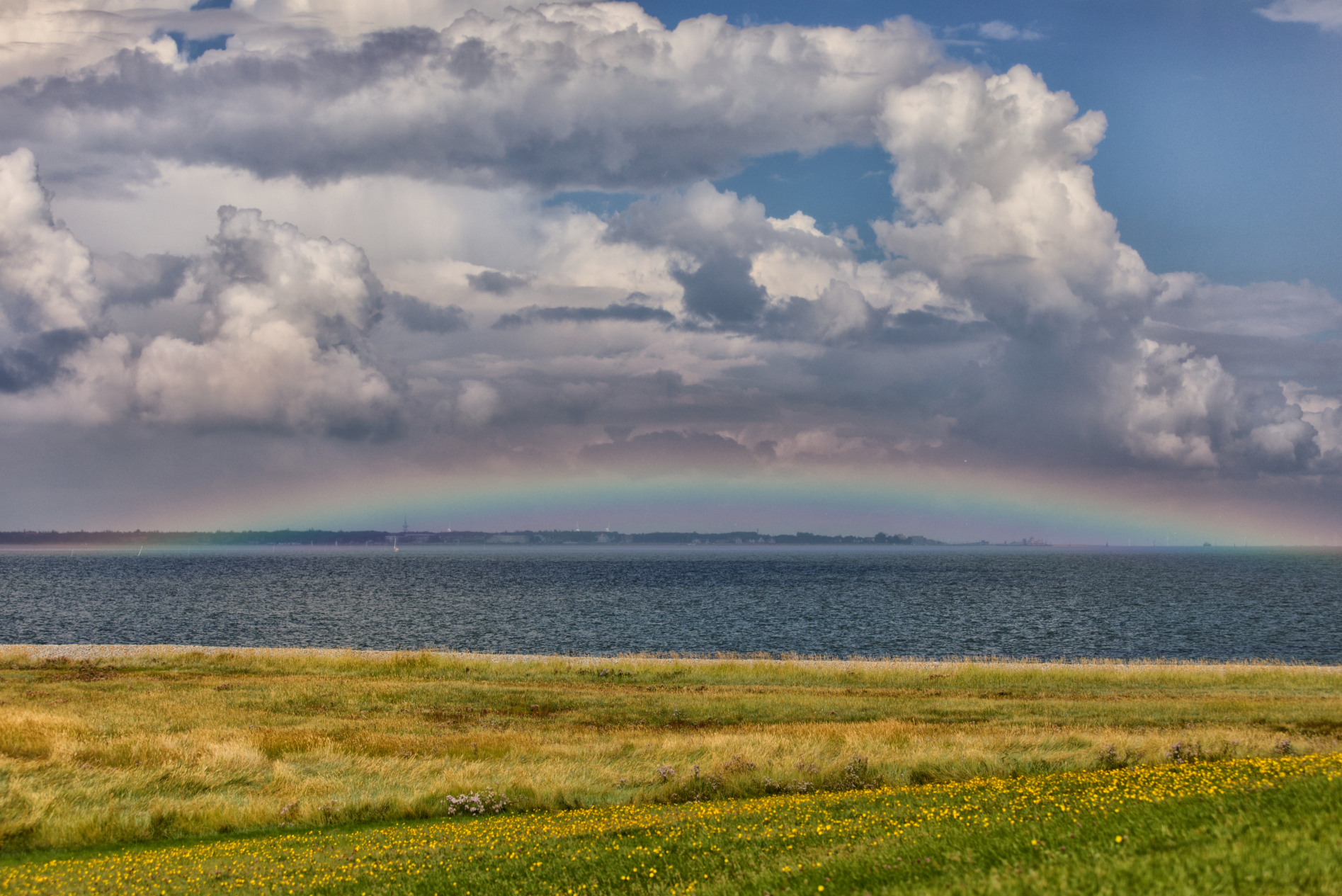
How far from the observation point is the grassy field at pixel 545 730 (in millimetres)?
19172

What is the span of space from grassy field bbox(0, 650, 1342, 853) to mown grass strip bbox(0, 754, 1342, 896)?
2190 millimetres

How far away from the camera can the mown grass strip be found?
8602mm

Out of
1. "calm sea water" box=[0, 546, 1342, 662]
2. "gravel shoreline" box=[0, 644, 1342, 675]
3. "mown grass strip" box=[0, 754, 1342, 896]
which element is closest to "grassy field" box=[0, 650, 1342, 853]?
"gravel shoreline" box=[0, 644, 1342, 675]

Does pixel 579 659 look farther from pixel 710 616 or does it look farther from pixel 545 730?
pixel 710 616

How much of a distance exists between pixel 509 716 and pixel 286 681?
15.9 m

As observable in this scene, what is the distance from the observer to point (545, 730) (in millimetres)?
31406

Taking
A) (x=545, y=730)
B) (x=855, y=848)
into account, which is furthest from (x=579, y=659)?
(x=855, y=848)

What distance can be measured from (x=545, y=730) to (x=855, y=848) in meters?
21.7

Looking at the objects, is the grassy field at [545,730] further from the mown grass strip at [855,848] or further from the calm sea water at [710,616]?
the calm sea water at [710,616]

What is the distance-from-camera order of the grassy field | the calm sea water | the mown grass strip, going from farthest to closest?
the calm sea water
the grassy field
the mown grass strip

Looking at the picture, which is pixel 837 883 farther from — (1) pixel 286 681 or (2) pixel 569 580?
(2) pixel 569 580

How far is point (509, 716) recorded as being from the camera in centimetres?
3478

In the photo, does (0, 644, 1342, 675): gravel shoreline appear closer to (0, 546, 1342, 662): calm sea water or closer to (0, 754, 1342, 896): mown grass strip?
(0, 546, 1342, 662): calm sea water

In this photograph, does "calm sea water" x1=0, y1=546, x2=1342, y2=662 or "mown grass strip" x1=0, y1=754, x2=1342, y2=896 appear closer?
"mown grass strip" x1=0, y1=754, x2=1342, y2=896
